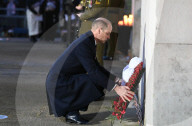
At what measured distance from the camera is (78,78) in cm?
524

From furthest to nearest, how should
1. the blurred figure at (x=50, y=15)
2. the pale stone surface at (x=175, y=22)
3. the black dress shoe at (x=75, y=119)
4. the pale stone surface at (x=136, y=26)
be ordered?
the blurred figure at (x=50, y=15), the pale stone surface at (x=136, y=26), the black dress shoe at (x=75, y=119), the pale stone surface at (x=175, y=22)

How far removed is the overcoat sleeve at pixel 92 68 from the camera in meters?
5.06

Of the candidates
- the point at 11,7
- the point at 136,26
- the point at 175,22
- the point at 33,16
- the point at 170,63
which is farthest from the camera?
the point at 11,7

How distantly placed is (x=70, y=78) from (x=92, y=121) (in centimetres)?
58

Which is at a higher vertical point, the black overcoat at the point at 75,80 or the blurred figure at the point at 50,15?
the black overcoat at the point at 75,80

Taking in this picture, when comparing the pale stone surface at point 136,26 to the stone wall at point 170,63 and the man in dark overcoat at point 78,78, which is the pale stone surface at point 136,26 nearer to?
the man in dark overcoat at point 78,78

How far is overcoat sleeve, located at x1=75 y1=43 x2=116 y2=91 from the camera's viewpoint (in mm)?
5062

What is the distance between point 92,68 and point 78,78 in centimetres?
25

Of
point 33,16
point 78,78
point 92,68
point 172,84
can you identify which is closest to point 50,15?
point 33,16

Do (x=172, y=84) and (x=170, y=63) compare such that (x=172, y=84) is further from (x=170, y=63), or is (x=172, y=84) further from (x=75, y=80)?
(x=75, y=80)

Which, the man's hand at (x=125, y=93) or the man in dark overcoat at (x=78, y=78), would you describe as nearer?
the man's hand at (x=125, y=93)

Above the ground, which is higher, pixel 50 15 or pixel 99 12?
pixel 99 12

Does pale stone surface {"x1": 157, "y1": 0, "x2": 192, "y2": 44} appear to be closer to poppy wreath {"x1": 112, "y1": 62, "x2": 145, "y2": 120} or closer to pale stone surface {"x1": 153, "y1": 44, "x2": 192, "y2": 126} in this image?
pale stone surface {"x1": 153, "y1": 44, "x2": 192, "y2": 126}

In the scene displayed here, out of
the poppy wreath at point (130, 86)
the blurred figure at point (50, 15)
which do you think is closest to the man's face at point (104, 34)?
the poppy wreath at point (130, 86)
